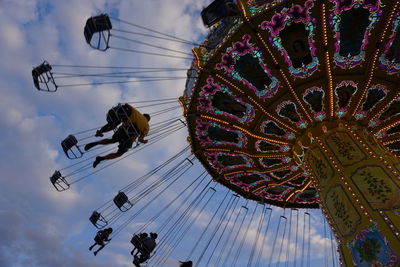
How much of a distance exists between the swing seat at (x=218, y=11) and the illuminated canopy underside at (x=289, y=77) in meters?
0.94

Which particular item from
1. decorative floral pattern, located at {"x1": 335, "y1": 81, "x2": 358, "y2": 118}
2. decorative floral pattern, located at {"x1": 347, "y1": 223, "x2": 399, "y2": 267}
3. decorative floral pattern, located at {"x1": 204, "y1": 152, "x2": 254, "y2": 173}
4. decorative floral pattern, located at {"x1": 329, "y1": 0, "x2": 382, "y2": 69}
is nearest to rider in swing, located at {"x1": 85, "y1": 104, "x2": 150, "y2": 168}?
decorative floral pattern, located at {"x1": 204, "y1": 152, "x2": 254, "y2": 173}

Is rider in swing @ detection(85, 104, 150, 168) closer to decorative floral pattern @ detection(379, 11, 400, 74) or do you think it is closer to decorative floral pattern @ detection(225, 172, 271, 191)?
decorative floral pattern @ detection(225, 172, 271, 191)

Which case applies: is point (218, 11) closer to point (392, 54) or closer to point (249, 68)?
point (249, 68)

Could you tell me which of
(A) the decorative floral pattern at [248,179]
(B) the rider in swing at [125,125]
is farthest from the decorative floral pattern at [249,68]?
(A) the decorative floral pattern at [248,179]

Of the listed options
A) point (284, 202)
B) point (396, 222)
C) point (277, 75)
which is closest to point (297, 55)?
point (277, 75)

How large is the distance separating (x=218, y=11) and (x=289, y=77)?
291 cm

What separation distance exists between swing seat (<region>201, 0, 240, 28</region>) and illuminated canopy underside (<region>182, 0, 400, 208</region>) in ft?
3.09

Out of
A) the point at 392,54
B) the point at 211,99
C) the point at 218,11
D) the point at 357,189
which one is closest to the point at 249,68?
the point at 211,99

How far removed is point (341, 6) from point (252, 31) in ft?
Answer: 6.63

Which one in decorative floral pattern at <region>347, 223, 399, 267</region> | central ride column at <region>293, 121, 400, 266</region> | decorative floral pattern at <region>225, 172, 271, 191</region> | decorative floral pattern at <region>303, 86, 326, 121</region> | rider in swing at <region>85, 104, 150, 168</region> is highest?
decorative floral pattern at <region>225, 172, 271, 191</region>

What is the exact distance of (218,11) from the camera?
6902 millimetres

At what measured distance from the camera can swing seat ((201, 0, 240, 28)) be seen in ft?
22.5

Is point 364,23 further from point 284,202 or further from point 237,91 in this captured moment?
point 284,202

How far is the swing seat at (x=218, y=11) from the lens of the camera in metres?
6.85
